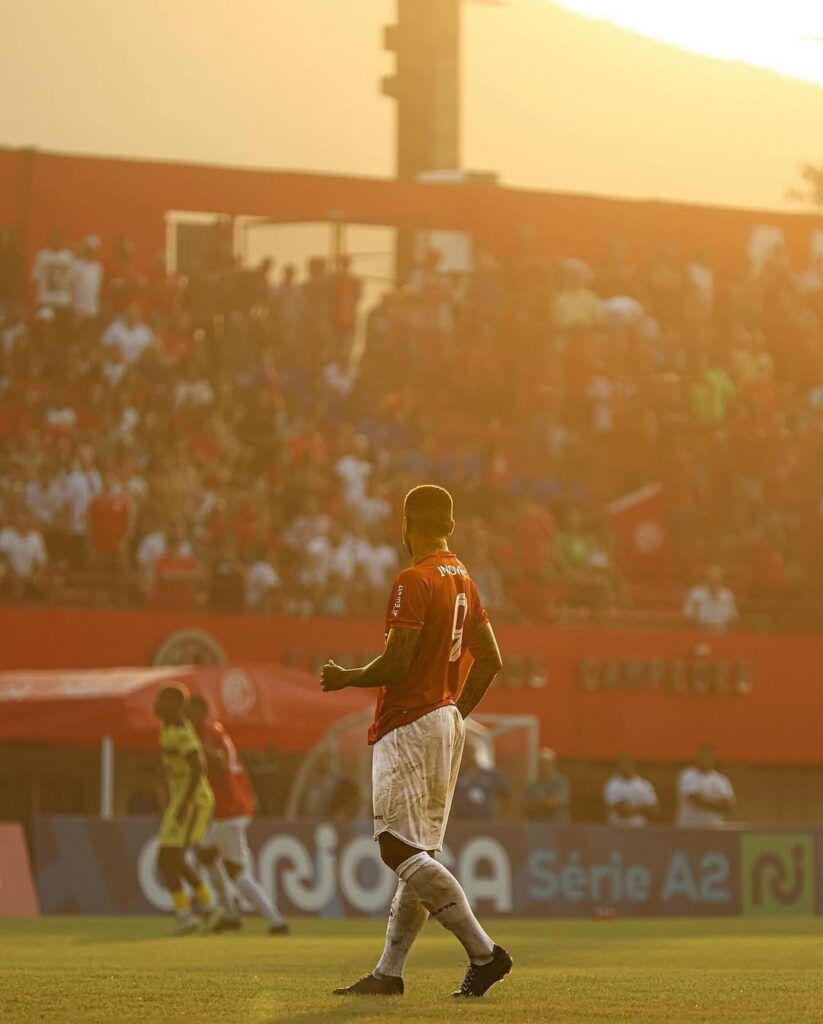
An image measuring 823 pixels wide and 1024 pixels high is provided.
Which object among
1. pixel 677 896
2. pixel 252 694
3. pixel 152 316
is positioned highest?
pixel 152 316

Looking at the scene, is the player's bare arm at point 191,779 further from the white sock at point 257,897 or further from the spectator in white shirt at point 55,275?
the spectator in white shirt at point 55,275

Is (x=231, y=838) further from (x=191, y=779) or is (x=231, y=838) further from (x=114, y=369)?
(x=114, y=369)

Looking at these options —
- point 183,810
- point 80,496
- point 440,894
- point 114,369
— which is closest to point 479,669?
point 440,894

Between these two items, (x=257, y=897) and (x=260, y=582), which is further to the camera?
(x=260, y=582)

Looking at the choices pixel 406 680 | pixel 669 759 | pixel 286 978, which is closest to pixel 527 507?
pixel 669 759

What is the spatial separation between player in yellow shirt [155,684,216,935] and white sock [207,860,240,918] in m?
0.25

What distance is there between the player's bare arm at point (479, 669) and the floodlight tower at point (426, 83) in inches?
1334

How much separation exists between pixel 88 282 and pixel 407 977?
71.4 feet

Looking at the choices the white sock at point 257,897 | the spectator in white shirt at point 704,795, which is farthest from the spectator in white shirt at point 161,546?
the white sock at point 257,897

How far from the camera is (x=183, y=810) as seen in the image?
19.6 m

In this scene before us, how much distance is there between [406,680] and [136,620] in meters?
19.8

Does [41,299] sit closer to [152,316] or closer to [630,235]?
A: [152,316]

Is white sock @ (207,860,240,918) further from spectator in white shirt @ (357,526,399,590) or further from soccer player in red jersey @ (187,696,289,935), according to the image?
spectator in white shirt @ (357,526,399,590)

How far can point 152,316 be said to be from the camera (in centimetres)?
3241
